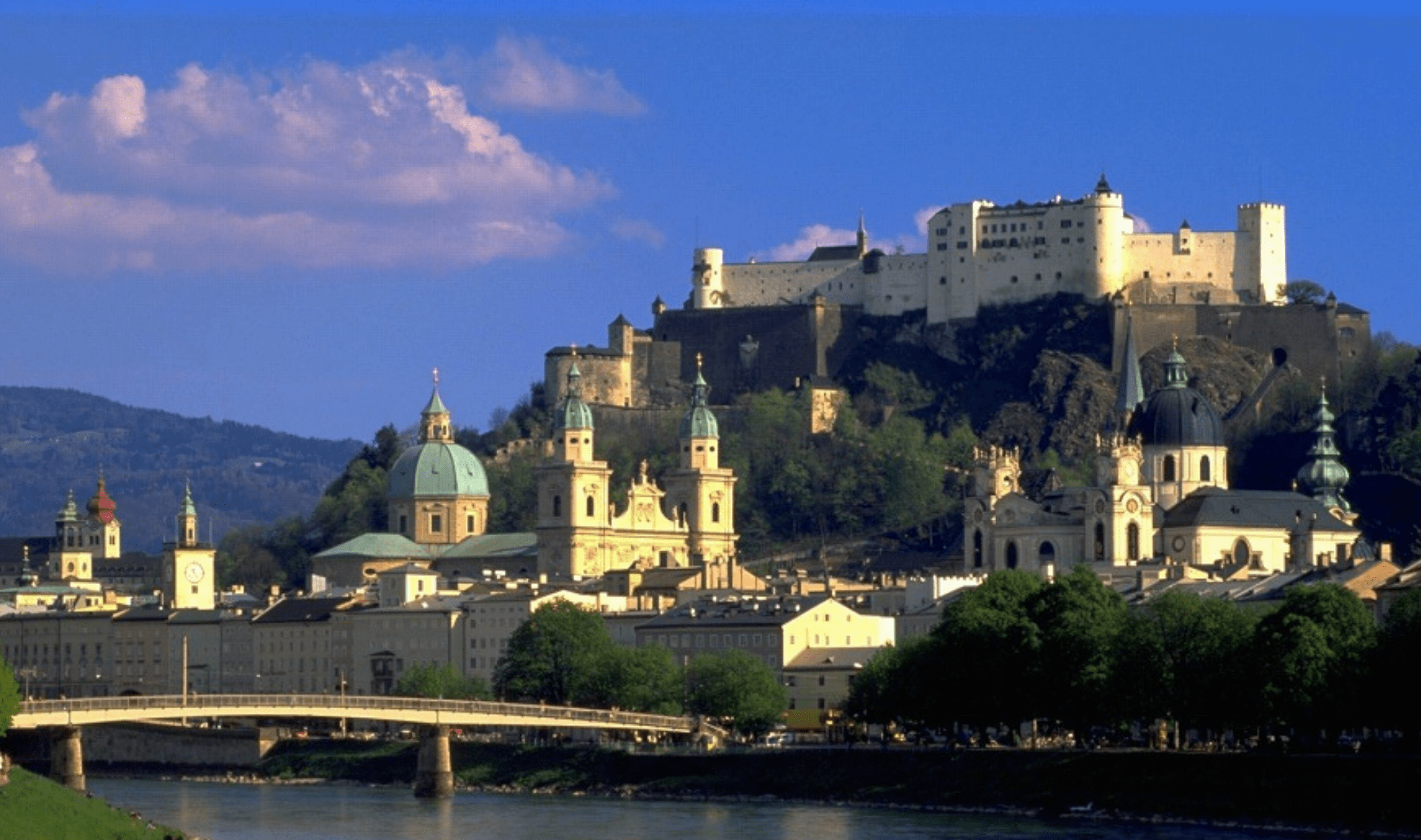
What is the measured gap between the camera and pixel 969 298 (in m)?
174

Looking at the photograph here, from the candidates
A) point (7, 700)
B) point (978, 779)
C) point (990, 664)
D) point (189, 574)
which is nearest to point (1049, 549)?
point (990, 664)

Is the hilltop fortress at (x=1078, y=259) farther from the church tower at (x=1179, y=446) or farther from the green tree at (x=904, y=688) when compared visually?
the green tree at (x=904, y=688)

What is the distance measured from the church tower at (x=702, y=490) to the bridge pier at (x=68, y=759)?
68.0 metres

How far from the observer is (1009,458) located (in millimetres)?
→ 143375

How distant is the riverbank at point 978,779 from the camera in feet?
268

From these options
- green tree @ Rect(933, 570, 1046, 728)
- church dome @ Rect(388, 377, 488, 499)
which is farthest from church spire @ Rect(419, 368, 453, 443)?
green tree @ Rect(933, 570, 1046, 728)

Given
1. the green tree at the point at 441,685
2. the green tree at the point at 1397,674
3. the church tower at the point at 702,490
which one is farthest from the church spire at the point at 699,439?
the green tree at the point at 1397,674

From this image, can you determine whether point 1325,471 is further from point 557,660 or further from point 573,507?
point 557,660

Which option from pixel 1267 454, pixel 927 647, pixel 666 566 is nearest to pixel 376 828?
pixel 927 647

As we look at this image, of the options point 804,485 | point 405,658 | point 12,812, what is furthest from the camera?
point 804,485

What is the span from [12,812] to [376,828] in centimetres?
2054

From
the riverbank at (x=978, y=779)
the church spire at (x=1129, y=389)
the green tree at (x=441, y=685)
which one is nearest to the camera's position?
the riverbank at (x=978, y=779)

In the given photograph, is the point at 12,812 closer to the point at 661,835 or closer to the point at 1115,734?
the point at 661,835

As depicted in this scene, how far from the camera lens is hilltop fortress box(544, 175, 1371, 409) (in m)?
168
